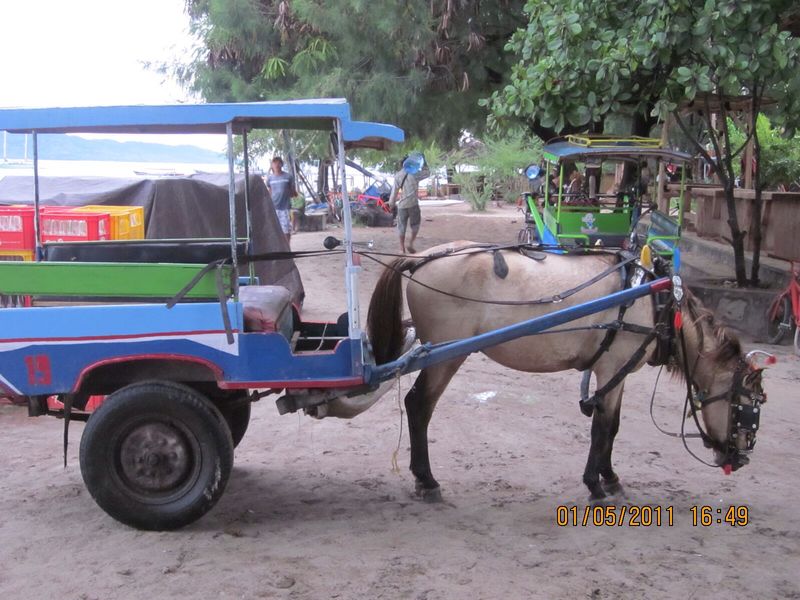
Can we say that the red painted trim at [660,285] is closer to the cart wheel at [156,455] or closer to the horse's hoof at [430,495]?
the horse's hoof at [430,495]

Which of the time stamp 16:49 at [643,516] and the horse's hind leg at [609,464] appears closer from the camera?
the time stamp 16:49 at [643,516]

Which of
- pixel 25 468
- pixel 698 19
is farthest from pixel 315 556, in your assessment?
pixel 698 19

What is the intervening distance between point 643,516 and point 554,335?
3.60 feet

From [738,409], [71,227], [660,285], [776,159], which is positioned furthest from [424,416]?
[776,159]

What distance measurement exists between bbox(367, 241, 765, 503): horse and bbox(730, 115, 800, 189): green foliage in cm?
1323

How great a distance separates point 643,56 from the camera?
777cm

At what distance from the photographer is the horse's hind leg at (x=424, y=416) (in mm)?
4680

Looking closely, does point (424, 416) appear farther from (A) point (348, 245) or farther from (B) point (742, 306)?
(B) point (742, 306)

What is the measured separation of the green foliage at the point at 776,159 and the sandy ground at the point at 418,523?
11413 mm

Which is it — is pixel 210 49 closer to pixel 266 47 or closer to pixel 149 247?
pixel 266 47

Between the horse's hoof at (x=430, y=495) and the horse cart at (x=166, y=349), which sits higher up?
the horse cart at (x=166, y=349)

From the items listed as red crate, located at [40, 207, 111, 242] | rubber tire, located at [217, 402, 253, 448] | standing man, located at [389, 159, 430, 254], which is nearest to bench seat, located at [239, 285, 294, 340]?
rubber tire, located at [217, 402, 253, 448]

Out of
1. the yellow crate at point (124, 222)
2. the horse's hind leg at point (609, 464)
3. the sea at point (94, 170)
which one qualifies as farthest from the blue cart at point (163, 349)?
the yellow crate at point (124, 222)

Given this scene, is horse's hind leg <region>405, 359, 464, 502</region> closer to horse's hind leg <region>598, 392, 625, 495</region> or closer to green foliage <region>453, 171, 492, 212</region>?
horse's hind leg <region>598, 392, 625, 495</region>
